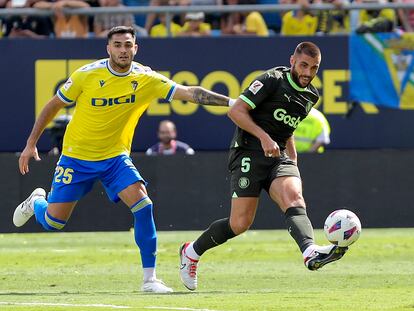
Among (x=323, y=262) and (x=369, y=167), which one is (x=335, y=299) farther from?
(x=369, y=167)

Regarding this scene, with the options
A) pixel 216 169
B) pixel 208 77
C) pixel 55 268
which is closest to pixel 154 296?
pixel 55 268

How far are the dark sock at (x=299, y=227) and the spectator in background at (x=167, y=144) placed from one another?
8.74 m

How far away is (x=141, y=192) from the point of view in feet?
37.3

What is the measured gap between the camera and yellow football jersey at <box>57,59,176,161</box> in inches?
452

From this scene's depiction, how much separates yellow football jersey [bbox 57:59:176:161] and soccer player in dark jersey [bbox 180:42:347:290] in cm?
94

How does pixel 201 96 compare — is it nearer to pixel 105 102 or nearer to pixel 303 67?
pixel 105 102

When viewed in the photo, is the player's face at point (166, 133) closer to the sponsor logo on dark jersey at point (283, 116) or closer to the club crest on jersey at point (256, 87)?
the sponsor logo on dark jersey at point (283, 116)

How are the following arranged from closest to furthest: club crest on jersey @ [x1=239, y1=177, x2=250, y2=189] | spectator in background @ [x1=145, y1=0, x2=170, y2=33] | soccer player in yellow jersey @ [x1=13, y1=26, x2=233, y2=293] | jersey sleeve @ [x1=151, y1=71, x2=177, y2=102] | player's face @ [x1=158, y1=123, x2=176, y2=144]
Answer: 1. club crest on jersey @ [x1=239, y1=177, x2=250, y2=189]
2. soccer player in yellow jersey @ [x1=13, y1=26, x2=233, y2=293]
3. jersey sleeve @ [x1=151, y1=71, x2=177, y2=102]
4. player's face @ [x1=158, y1=123, x2=176, y2=144]
5. spectator in background @ [x1=145, y1=0, x2=170, y2=33]

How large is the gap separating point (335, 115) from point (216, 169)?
8.25 ft

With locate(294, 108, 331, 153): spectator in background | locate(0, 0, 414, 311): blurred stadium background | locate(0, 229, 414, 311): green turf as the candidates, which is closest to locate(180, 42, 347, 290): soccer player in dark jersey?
locate(0, 229, 414, 311): green turf

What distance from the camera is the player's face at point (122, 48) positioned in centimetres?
1128

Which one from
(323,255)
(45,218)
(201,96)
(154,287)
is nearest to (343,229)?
(323,255)

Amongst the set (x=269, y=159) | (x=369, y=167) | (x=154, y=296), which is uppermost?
(x=269, y=159)

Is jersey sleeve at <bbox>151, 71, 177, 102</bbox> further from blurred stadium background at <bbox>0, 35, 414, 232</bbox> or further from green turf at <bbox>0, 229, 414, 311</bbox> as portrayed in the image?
blurred stadium background at <bbox>0, 35, 414, 232</bbox>
